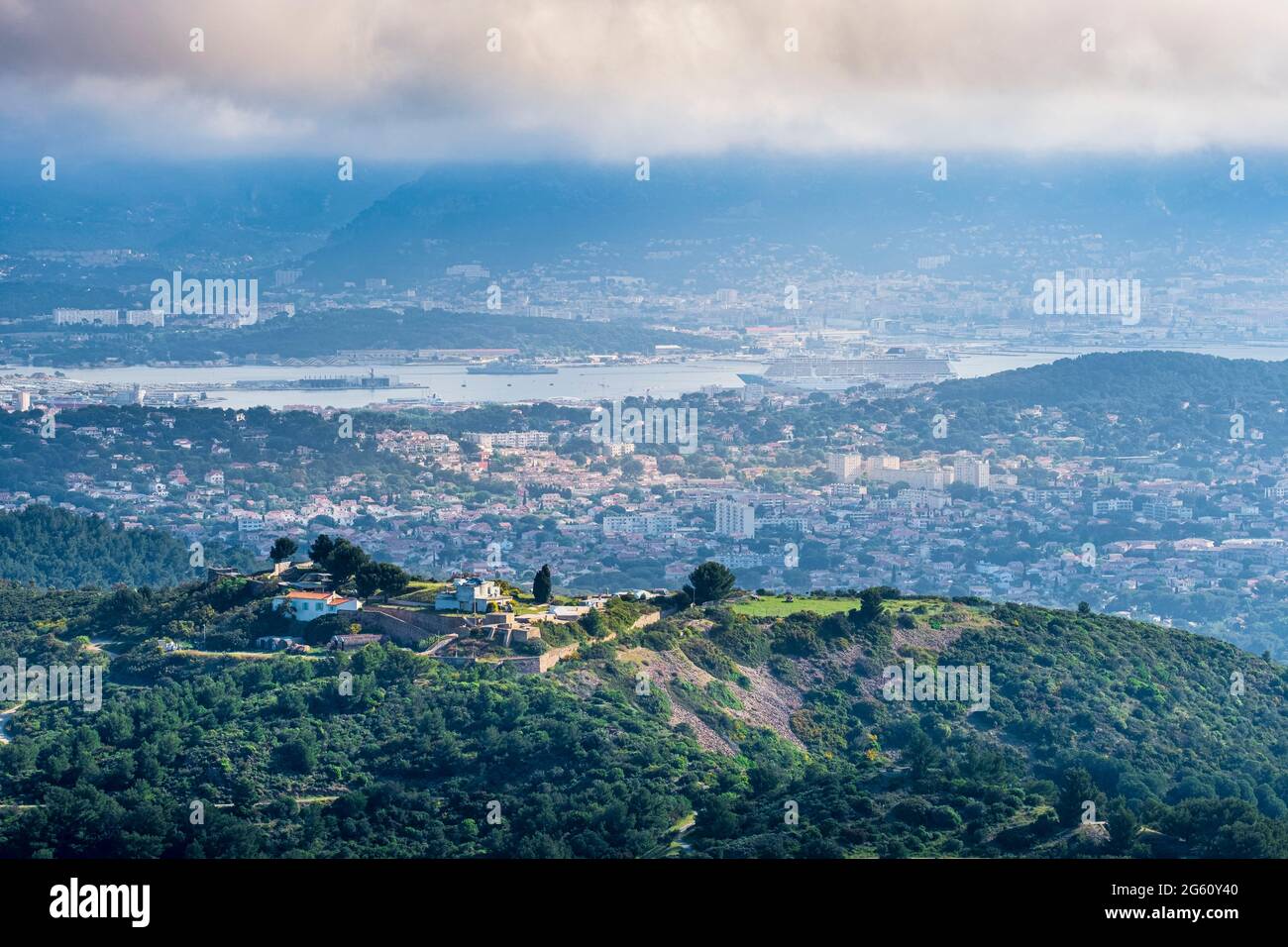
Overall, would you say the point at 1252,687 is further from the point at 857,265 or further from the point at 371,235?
the point at 371,235

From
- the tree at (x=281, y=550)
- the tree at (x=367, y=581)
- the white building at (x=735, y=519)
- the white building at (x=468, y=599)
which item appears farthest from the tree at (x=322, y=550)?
the white building at (x=735, y=519)

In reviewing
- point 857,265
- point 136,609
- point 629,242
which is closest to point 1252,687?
point 136,609

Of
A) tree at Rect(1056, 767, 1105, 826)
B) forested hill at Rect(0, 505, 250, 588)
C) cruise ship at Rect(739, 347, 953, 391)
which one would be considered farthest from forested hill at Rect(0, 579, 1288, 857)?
cruise ship at Rect(739, 347, 953, 391)

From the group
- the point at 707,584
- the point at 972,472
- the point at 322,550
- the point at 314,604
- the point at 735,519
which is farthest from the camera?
the point at 972,472
